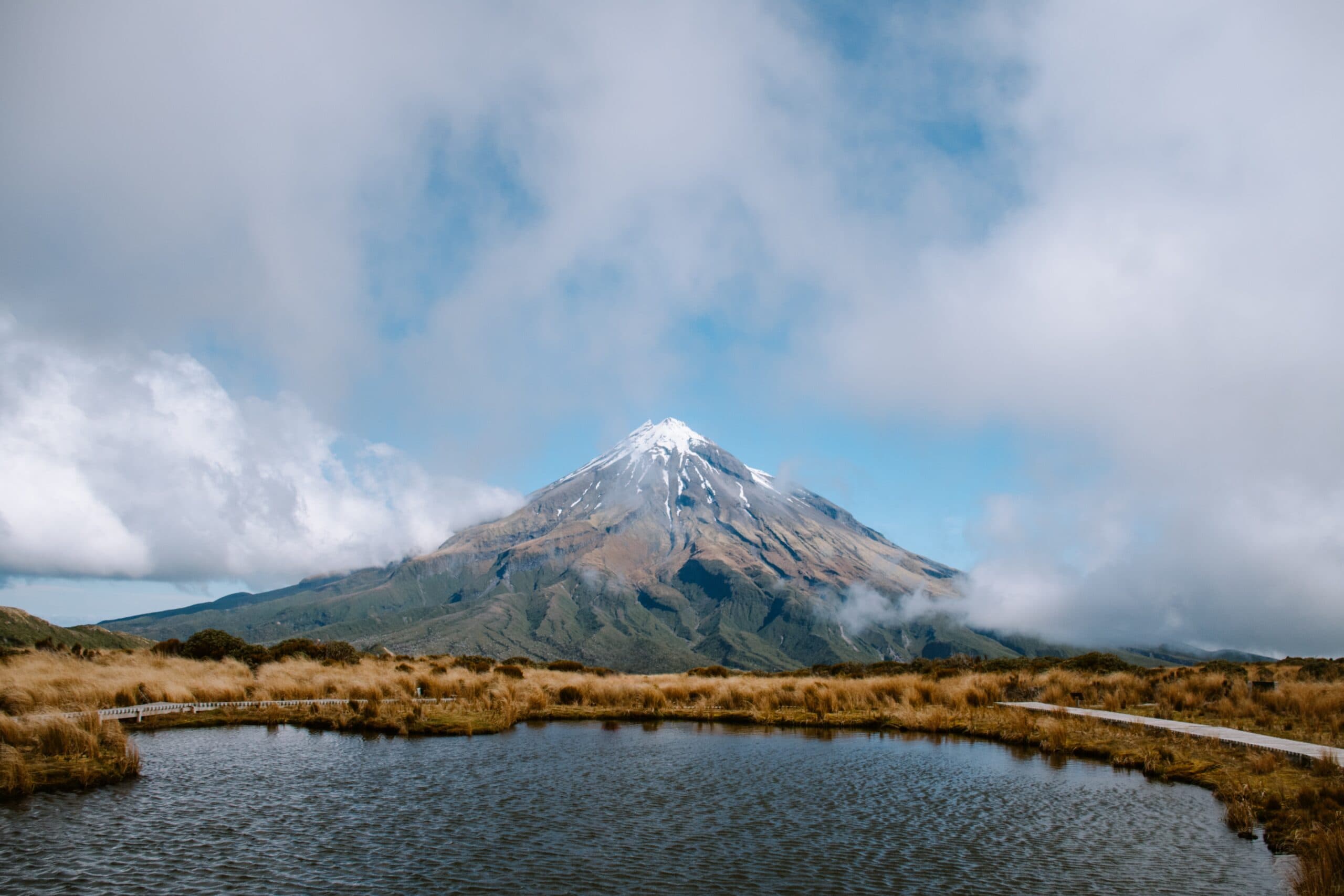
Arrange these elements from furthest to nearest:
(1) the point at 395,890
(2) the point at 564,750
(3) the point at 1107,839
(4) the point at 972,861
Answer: (2) the point at 564,750 < (3) the point at 1107,839 < (4) the point at 972,861 < (1) the point at 395,890

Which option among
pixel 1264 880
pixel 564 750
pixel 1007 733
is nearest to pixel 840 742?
pixel 1007 733

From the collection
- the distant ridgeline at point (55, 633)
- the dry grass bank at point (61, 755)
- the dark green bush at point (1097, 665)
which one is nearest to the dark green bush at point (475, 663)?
the dry grass bank at point (61, 755)

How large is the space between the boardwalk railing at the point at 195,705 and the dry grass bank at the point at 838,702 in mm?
633

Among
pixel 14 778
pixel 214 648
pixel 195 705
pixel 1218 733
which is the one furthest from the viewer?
pixel 214 648

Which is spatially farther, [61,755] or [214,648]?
[214,648]

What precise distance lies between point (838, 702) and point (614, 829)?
23.0 meters

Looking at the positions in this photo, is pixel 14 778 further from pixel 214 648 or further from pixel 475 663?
pixel 475 663

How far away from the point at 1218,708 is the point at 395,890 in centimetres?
2948

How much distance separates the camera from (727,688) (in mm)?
37969

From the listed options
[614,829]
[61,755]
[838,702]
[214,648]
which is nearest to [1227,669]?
[838,702]

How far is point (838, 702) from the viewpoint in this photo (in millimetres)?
34875

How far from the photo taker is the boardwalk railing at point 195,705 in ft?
84.7

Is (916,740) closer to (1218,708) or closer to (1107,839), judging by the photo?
(1218,708)

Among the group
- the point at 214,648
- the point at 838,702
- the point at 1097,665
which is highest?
the point at 1097,665
